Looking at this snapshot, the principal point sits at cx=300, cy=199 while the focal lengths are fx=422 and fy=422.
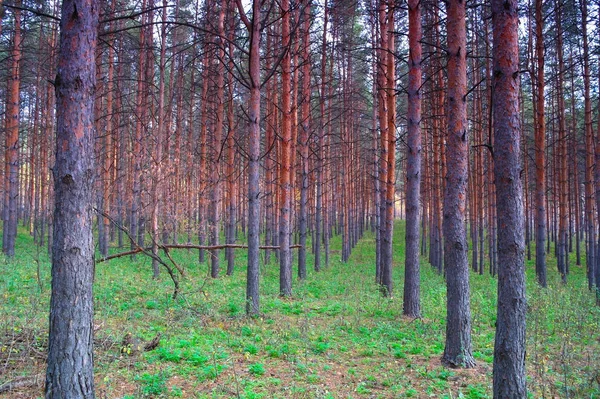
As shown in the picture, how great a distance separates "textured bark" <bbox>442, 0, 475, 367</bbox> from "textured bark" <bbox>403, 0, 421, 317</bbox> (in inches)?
110

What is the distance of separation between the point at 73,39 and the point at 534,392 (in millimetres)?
6395

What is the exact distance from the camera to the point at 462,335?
6.34 m

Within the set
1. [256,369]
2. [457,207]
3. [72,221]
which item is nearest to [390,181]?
[457,207]

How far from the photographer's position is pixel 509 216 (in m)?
4.19

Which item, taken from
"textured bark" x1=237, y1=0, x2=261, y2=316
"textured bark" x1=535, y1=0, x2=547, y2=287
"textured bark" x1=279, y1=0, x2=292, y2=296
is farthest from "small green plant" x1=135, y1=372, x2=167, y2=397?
"textured bark" x1=535, y1=0, x2=547, y2=287

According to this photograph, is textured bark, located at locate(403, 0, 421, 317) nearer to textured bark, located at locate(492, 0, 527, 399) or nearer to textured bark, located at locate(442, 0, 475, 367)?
textured bark, located at locate(442, 0, 475, 367)

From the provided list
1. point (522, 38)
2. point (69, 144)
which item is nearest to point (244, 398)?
point (69, 144)

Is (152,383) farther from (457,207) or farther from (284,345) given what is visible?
(457,207)

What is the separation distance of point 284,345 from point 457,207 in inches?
136

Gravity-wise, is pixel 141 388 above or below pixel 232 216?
below

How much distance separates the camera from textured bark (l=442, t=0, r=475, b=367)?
6289 mm

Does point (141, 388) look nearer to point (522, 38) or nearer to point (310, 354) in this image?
point (310, 354)

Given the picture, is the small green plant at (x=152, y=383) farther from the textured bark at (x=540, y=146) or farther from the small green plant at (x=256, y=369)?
the textured bark at (x=540, y=146)

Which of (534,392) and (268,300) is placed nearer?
(534,392)
